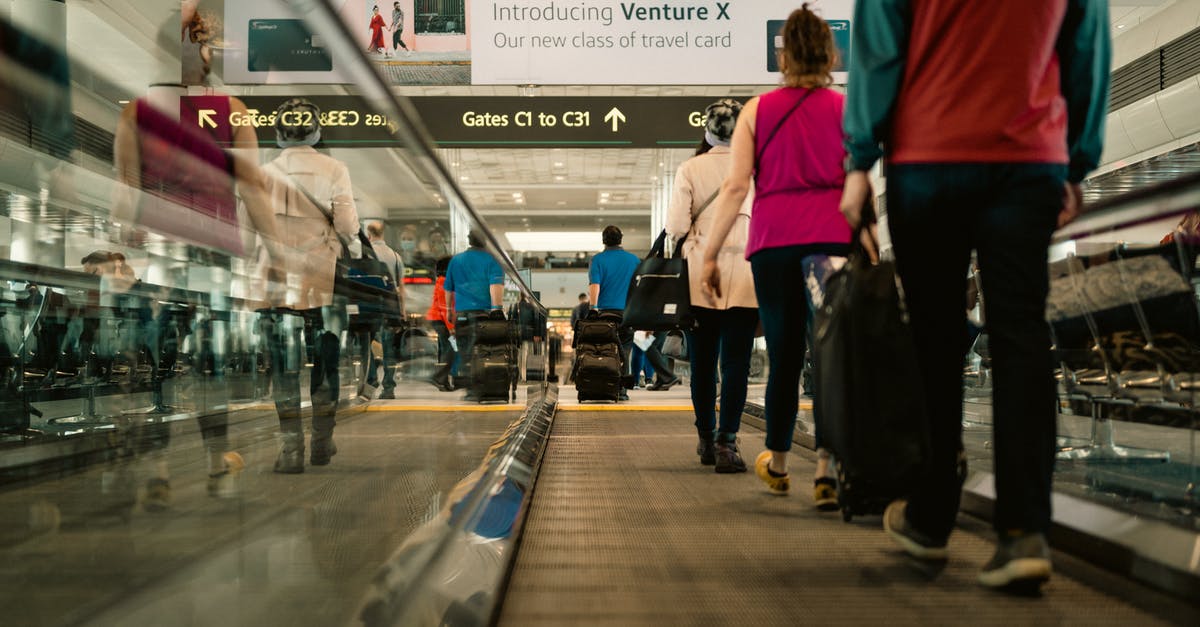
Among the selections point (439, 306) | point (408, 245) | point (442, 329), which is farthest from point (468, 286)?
point (408, 245)

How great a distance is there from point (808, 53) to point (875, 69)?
3.56ft

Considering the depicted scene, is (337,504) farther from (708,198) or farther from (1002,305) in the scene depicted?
(708,198)

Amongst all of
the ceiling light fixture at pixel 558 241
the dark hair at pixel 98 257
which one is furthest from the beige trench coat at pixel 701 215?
the ceiling light fixture at pixel 558 241

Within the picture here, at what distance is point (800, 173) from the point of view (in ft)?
9.23

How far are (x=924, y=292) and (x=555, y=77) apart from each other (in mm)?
5503

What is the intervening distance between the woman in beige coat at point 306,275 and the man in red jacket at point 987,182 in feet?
4.23

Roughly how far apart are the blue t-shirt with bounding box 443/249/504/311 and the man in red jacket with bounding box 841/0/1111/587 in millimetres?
1781

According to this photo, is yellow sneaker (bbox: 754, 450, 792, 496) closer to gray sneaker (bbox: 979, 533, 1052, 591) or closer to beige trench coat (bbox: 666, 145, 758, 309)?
beige trench coat (bbox: 666, 145, 758, 309)

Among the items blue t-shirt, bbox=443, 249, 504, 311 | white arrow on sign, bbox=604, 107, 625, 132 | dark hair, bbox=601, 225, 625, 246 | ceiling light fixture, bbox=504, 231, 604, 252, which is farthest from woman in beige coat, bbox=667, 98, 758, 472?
ceiling light fixture, bbox=504, 231, 604, 252

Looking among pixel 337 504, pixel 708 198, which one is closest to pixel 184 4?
pixel 337 504

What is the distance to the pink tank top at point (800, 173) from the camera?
278 centimetres

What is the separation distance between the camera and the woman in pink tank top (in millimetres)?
2781

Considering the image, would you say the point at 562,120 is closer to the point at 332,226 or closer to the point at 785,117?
the point at 785,117

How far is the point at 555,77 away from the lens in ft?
22.8
